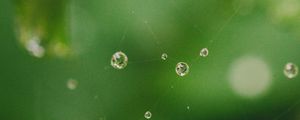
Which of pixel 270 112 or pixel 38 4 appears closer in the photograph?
pixel 38 4

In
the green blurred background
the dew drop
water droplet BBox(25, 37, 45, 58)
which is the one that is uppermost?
the green blurred background

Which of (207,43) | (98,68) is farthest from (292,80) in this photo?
(98,68)

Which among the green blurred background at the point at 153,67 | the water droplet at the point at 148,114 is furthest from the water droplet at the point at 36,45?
the water droplet at the point at 148,114

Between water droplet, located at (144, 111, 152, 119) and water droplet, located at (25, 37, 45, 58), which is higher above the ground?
water droplet, located at (144, 111, 152, 119)

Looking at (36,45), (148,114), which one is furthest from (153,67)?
(36,45)

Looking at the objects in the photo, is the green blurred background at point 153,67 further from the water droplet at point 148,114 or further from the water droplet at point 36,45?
the water droplet at point 36,45

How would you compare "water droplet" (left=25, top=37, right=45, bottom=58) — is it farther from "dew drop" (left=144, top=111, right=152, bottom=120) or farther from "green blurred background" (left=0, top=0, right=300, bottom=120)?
"dew drop" (left=144, top=111, right=152, bottom=120)

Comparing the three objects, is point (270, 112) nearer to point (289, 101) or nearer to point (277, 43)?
point (289, 101)

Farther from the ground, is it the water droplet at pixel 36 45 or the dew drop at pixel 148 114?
the dew drop at pixel 148 114

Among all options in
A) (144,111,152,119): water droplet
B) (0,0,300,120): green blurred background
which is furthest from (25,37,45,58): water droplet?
(144,111,152,119): water droplet
